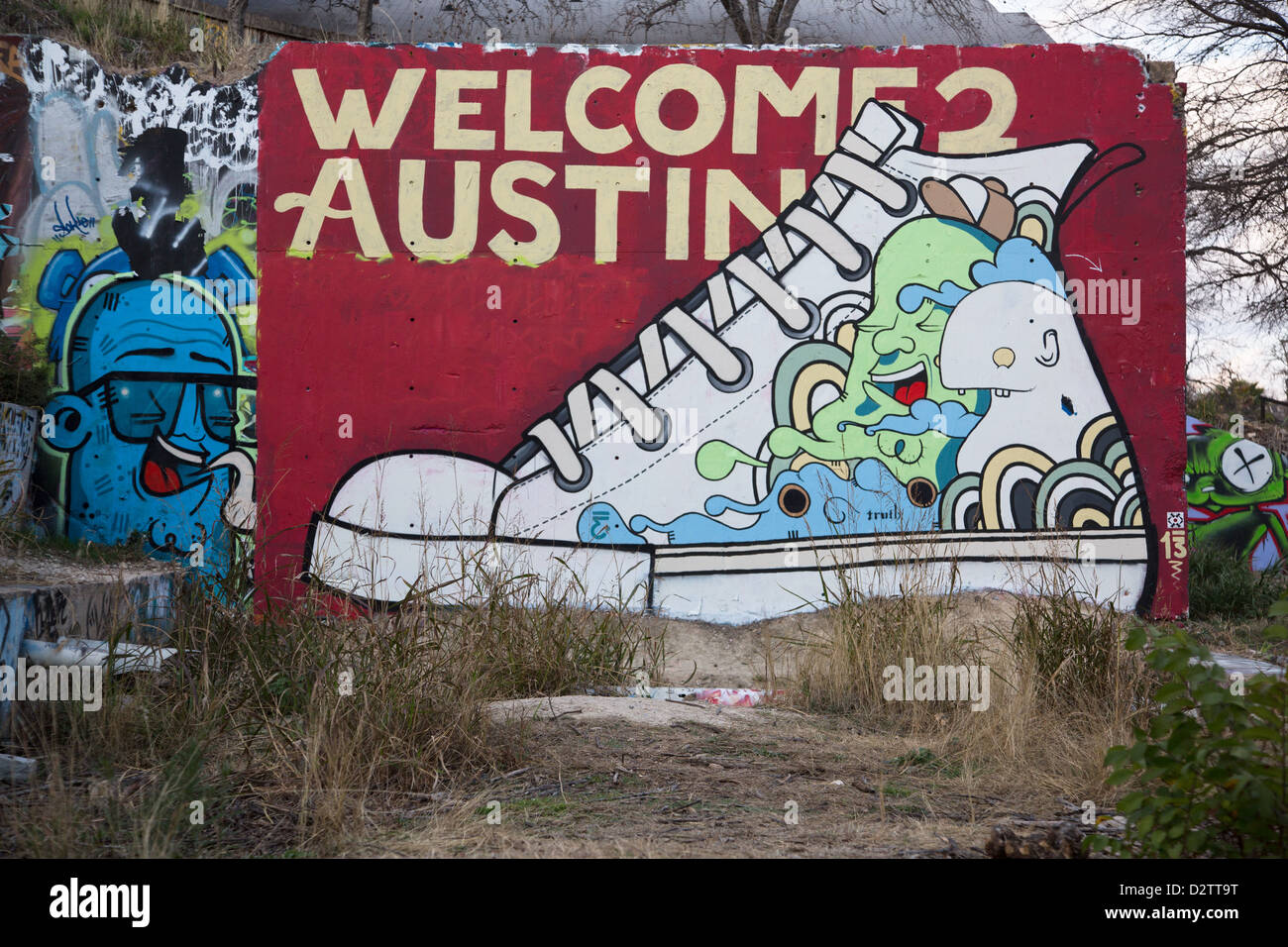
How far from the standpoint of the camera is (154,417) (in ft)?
26.7

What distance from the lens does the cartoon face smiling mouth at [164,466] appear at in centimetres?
806

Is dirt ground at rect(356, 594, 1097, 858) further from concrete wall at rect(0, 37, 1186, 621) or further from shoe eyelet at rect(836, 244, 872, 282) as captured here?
shoe eyelet at rect(836, 244, 872, 282)

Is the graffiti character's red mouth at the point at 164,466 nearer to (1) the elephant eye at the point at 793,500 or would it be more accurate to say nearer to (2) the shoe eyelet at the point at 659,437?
(2) the shoe eyelet at the point at 659,437

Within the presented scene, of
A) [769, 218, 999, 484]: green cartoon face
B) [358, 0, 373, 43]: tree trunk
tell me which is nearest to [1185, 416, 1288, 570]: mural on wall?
[769, 218, 999, 484]: green cartoon face

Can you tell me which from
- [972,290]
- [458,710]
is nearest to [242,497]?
[458,710]

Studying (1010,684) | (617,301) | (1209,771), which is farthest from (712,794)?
(617,301)

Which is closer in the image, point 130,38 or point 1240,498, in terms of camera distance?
point 130,38

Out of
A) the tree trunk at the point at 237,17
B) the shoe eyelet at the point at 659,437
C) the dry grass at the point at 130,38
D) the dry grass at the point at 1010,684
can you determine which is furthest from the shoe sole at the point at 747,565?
the tree trunk at the point at 237,17

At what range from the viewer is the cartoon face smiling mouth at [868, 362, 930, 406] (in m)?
7.99

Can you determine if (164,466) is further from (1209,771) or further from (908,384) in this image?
(1209,771)

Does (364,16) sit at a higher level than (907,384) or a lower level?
higher

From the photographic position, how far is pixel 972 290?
803cm

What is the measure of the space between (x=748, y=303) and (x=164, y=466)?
4928mm

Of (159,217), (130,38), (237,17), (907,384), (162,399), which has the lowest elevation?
(162,399)
